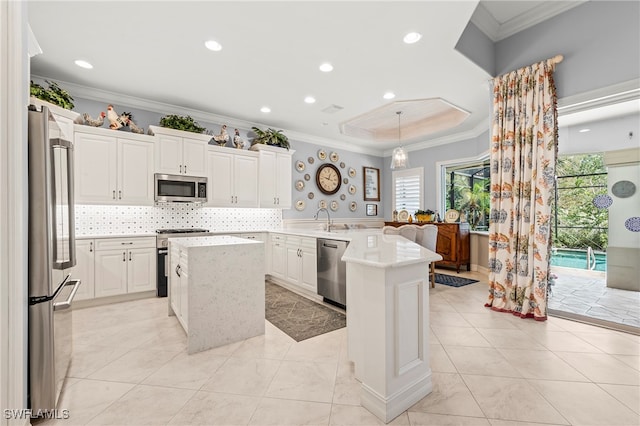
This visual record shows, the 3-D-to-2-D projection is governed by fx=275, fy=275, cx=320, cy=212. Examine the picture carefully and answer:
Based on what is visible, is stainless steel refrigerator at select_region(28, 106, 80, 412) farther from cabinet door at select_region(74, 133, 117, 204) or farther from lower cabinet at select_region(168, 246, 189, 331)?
cabinet door at select_region(74, 133, 117, 204)

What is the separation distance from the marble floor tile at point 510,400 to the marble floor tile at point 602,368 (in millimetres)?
549

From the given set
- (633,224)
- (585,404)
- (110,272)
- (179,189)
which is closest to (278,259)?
(179,189)

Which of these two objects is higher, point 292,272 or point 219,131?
point 219,131

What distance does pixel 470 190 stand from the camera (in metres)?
5.75

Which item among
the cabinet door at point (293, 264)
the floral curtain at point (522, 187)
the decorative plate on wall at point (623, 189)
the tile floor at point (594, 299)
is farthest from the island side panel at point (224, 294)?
the decorative plate on wall at point (623, 189)

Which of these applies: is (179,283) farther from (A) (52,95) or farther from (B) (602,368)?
(B) (602,368)

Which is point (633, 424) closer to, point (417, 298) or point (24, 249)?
→ point (417, 298)

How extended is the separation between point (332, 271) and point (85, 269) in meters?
3.01

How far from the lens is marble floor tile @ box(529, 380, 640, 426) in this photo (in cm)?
149

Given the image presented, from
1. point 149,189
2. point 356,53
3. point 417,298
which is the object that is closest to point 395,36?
point 356,53

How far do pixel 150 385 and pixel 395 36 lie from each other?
347cm

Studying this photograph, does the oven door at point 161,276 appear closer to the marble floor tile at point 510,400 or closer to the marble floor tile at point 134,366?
the marble floor tile at point 134,366

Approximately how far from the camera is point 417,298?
5.38ft

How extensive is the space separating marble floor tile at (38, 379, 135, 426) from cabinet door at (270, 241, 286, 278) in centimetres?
261
